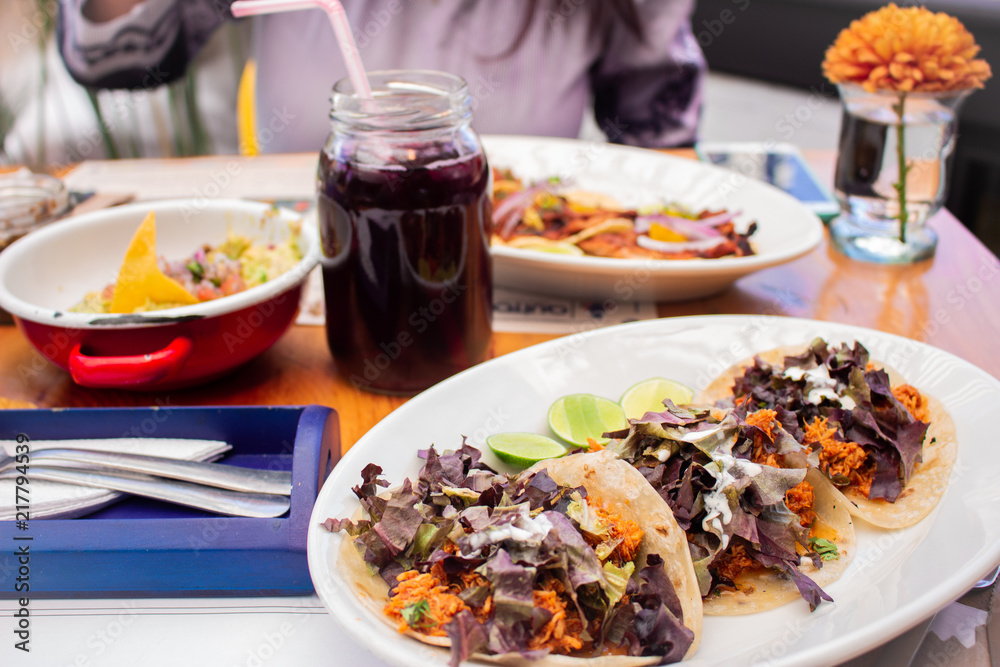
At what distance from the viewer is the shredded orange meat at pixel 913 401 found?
1156 mm

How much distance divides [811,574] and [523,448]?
418 millimetres

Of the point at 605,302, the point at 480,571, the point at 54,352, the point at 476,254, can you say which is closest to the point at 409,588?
the point at 480,571

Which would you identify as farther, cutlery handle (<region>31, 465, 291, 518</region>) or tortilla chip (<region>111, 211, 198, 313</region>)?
tortilla chip (<region>111, 211, 198, 313</region>)

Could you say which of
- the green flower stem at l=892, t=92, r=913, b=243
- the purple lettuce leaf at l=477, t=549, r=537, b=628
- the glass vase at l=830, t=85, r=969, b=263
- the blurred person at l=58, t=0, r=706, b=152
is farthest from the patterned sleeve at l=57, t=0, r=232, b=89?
the purple lettuce leaf at l=477, t=549, r=537, b=628

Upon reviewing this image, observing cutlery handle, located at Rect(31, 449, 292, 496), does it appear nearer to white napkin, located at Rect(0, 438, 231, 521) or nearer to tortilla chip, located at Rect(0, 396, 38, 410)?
white napkin, located at Rect(0, 438, 231, 521)

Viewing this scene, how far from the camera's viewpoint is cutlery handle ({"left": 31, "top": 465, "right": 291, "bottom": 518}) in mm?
1016

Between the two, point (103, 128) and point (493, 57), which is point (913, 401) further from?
point (103, 128)

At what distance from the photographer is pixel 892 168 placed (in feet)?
6.16

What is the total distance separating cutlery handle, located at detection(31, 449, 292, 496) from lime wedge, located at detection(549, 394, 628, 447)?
0.42 m

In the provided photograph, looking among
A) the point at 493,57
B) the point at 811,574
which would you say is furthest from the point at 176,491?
the point at 493,57

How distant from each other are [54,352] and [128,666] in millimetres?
630

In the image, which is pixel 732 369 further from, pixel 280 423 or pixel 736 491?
pixel 280 423

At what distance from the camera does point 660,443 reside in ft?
3.36

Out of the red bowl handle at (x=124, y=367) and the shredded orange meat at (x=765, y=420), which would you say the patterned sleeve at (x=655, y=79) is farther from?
the red bowl handle at (x=124, y=367)
